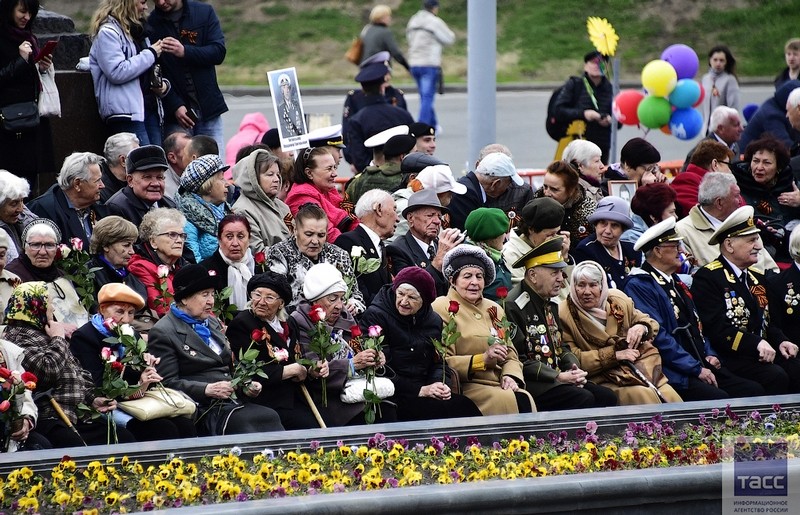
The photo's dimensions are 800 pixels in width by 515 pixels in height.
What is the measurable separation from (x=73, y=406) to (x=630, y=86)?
20.8 meters

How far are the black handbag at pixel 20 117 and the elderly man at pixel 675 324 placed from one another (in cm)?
422

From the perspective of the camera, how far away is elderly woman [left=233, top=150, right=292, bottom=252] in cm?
929

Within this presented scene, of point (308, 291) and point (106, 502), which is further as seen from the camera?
point (308, 291)

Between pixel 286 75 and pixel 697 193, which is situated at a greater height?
pixel 286 75

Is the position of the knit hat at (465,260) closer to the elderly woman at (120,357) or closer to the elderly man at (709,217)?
the elderly woman at (120,357)

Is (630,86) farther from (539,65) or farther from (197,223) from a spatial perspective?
(197,223)

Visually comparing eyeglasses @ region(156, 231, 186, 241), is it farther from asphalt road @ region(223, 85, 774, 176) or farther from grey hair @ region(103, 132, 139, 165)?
asphalt road @ region(223, 85, 774, 176)

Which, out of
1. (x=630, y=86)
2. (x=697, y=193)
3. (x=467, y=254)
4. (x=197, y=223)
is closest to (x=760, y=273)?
(x=697, y=193)

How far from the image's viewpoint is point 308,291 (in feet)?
26.3

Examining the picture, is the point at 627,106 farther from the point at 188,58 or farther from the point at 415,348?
the point at 415,348

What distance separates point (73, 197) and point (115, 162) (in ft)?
2.20

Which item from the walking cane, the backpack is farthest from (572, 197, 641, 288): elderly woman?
the backpack

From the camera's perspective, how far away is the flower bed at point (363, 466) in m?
6.32

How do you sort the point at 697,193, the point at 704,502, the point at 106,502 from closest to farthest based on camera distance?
the point at 106,502, the point at 704,502, the point at 697,193
